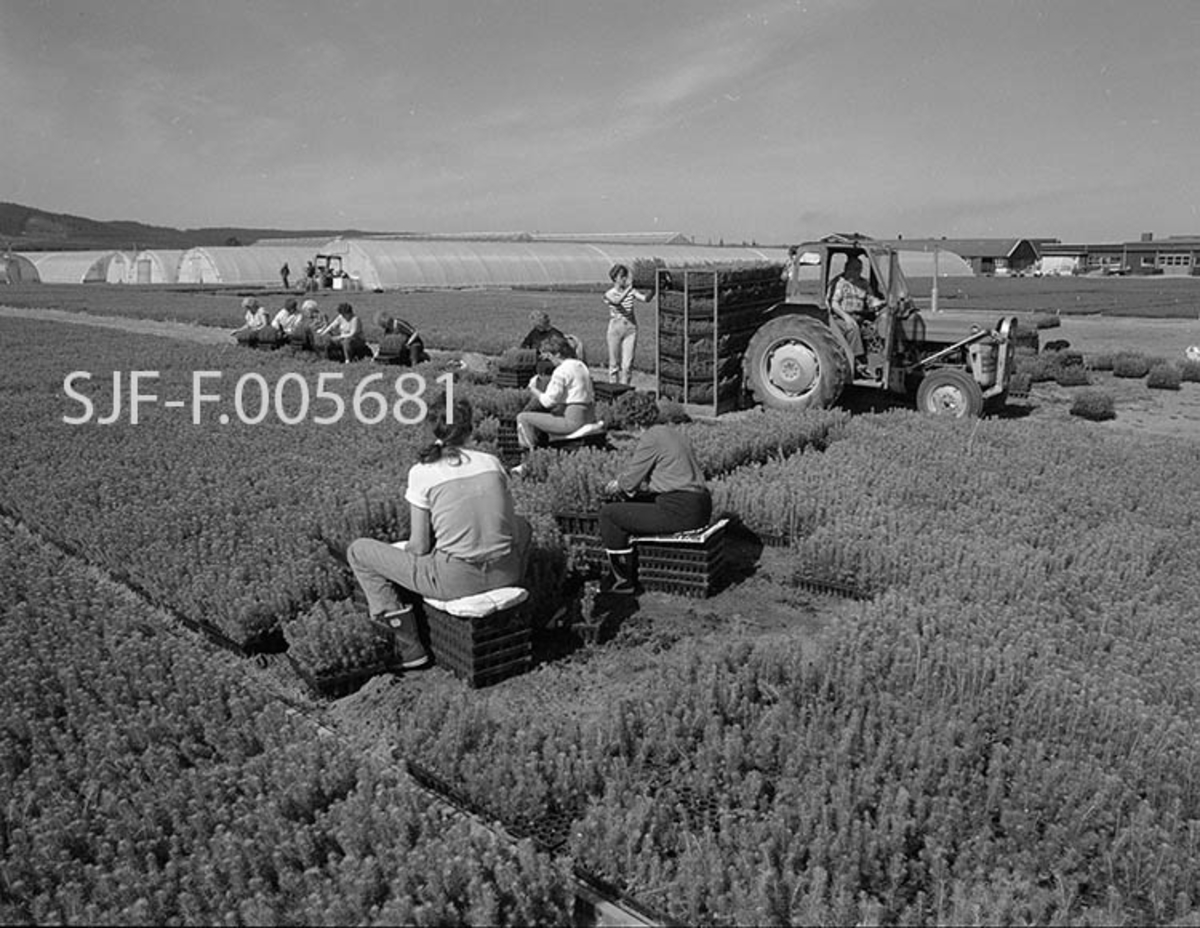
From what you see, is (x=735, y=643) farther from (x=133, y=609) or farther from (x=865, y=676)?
(x=133, y=609)

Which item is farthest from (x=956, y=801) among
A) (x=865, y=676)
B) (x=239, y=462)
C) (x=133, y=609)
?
(x=239, y=462)

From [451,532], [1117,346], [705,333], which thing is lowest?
[451,532]

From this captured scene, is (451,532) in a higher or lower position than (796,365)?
lower

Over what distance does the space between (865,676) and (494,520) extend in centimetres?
207

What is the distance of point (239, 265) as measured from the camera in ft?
198

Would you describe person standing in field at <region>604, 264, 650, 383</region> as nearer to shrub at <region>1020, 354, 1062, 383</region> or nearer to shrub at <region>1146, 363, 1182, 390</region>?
shrub at <region>1020, 354, 1062, 383</region>

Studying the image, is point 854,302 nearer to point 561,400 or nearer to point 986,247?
point 561,400

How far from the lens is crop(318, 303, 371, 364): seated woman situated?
683 inches

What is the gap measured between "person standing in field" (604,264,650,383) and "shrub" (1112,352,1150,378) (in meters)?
9.01

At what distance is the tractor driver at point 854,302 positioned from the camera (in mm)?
11727

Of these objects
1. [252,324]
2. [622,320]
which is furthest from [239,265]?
[622,320]

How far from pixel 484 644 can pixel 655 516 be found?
5.53 feet

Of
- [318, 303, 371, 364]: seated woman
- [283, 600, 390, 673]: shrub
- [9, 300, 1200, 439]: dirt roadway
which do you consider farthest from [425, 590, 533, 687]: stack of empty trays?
[318, 303, 371, 364]: seated woman

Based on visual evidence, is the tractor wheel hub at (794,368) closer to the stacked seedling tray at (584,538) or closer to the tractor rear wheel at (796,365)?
the tractor rear wheel at (796,365)
